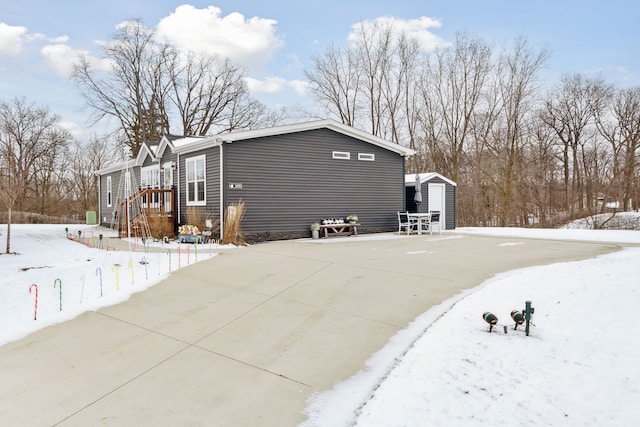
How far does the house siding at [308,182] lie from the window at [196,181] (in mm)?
1501

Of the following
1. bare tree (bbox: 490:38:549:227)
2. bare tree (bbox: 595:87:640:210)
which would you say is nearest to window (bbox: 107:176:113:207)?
bare tree (bbox: 490:38:549:227)

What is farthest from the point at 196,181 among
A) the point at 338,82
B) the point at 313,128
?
the point at 338,82

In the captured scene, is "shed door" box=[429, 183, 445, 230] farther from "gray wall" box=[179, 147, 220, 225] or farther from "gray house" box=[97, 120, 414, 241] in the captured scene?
"gray wall" box=[179, 147, 220, 225]

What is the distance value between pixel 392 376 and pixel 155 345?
234cm

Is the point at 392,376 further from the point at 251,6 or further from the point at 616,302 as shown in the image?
the point at 251,6

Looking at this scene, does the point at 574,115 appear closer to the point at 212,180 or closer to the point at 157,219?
the point at 212,180

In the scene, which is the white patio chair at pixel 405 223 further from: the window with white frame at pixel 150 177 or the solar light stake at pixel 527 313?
the solar light stake at pixel 527 313

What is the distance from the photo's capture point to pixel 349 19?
2325cm

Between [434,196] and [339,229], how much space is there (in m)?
5.07

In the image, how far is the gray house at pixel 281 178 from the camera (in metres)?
11.4

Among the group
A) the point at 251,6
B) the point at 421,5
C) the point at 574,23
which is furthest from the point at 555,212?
the point at 251,6

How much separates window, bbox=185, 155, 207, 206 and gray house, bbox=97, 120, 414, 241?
0.03 metres

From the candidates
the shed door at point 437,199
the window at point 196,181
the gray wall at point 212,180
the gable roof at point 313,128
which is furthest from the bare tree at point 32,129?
the shed door at point 437,199

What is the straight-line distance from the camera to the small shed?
15.8 metres
